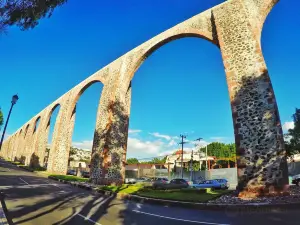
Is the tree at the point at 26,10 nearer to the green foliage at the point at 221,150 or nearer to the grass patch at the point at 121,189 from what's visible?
the grass patch at the point at 121,189

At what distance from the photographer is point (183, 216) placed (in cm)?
827

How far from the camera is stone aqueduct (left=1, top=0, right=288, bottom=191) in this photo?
35.6ft

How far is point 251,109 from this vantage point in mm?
11828

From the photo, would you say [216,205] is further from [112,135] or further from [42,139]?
[42,139]

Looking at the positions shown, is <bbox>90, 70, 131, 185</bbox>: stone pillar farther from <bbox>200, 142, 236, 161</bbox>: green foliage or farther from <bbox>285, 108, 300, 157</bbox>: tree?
<bbox>200, 142, 236, 161</bbox>: green foliage

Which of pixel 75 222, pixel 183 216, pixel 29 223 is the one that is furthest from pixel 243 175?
pixel 29 223

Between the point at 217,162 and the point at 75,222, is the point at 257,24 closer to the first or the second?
the point at 75,222

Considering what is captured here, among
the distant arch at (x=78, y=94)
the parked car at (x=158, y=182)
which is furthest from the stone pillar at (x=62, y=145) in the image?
the parked car at (x=158, y=182)

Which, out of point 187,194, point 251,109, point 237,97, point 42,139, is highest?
point 42,139

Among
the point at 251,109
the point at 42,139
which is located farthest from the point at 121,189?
the point at 42,139

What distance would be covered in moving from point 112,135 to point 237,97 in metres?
10.6

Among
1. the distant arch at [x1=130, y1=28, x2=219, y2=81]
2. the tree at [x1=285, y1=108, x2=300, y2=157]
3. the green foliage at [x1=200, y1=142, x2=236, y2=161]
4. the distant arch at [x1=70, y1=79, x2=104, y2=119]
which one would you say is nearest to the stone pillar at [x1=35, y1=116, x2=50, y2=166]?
the distant arch at [x1=70, y1=79, x2=104, y2=119]

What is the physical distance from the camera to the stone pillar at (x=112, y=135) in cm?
1947

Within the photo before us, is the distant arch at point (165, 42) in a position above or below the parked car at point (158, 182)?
above
